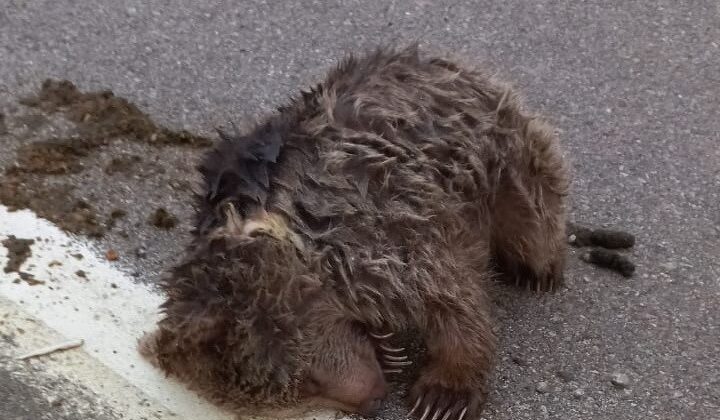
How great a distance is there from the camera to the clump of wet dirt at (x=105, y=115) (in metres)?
3.72

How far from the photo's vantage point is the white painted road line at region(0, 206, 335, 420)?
2799 mm

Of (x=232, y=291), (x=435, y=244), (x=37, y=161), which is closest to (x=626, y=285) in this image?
(x=435, y=244)

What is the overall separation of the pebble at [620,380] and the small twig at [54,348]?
1.89 meters

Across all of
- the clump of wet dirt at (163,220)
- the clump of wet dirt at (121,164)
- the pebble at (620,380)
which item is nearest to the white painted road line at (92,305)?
the clump of wet dirt at (163,220)

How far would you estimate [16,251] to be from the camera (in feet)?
10.2

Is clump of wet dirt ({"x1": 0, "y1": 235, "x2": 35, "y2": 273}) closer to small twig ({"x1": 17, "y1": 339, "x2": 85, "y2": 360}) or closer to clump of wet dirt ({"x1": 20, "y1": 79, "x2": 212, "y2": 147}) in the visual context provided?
small twig ({"x1": 17, "y1": 339, "x2": 85, "y2": 360})

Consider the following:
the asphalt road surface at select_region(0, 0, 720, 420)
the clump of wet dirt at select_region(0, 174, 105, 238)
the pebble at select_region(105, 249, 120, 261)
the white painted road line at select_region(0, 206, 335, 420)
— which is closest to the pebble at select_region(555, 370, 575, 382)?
the asphalt road surface at select_region(0, 0, 720, 420)

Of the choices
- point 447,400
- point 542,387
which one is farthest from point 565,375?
point 447,400

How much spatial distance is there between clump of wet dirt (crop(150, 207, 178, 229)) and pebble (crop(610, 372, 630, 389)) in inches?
70.3

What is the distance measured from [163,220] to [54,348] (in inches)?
27.6

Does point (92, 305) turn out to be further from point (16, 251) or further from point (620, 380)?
point (620, 380)

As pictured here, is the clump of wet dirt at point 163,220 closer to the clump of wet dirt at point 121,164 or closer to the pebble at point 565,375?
the clump of wet dirt at point 121,164

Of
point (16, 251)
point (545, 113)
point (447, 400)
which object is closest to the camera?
point (447, 400)

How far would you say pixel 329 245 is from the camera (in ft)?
8.20
